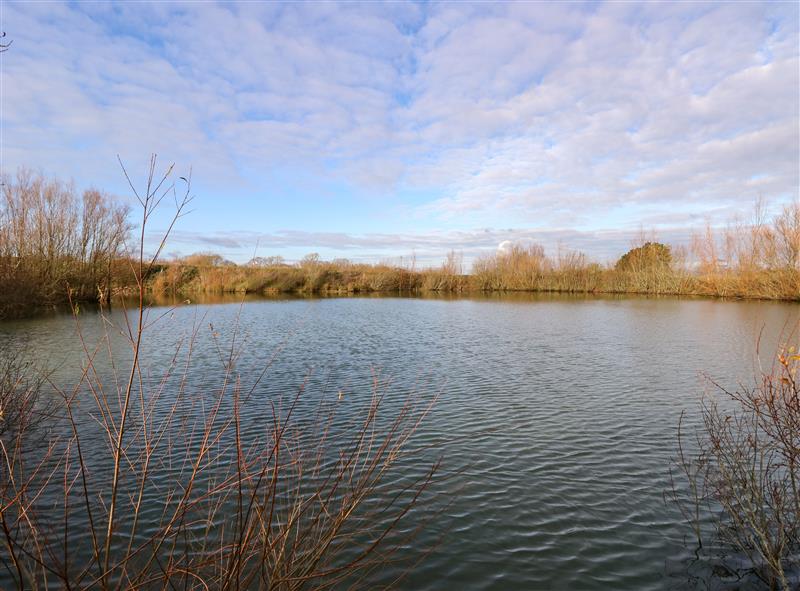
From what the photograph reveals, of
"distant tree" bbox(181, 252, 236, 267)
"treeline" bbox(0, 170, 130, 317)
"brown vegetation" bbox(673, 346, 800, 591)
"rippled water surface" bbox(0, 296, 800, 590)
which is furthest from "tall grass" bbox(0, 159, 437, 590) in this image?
"distant tree" bbox(181, 252, 236, 267)

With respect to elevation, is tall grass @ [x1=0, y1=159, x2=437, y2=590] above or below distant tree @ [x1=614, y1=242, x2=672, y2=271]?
below

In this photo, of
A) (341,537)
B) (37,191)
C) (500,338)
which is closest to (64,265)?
(37,191)

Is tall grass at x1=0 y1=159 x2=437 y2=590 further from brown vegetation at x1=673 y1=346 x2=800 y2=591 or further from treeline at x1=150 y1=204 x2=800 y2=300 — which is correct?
treeline at x1=150 y1=204 x2=800 y2=300

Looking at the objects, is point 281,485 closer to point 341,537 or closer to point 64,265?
point 341,537

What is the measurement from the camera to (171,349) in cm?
1583

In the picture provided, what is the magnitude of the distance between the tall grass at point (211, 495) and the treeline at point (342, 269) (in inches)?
338

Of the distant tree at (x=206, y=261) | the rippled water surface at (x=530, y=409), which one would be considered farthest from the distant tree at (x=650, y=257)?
the distant tree at (x=206, y=261)

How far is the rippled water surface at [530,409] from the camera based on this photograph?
493 centimetres

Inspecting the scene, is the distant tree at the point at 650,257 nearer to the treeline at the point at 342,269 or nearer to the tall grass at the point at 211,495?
the treeline at the point at 342,269

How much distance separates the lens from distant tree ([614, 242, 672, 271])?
158 ft

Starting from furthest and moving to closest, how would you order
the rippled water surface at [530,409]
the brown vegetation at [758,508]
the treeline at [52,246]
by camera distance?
the treeline at [52,246], the rippled water surface at [530,409], the brown vegetation at [758,508]

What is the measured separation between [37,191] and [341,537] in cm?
3914

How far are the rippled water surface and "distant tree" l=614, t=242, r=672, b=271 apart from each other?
25.0 m

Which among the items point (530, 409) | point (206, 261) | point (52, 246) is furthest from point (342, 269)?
point (530, 409)
